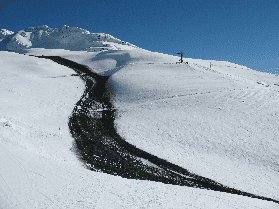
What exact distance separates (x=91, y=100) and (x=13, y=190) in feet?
59.1

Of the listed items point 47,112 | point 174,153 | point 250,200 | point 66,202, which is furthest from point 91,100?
point 250,200

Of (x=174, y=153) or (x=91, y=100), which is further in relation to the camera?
(x=91, y=100)

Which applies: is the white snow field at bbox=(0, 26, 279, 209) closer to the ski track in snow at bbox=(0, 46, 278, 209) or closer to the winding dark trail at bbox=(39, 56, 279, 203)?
the ski track in snow at bbox=(0, 46, 278, 209)

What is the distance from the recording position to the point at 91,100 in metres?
24.5

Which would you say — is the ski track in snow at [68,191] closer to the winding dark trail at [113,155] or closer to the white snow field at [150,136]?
the white snow field at [150,136]

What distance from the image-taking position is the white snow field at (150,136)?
7590 millimetres

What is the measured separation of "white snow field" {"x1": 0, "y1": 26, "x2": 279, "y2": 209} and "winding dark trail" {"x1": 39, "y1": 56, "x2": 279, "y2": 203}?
25.1 inches

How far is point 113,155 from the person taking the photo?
13.3 m

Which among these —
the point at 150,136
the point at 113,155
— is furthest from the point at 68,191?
the point at 150,136

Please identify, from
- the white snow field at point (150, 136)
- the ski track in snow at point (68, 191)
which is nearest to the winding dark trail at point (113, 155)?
the white snow field at point (150, 136)

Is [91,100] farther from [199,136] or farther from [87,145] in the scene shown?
[199,136]

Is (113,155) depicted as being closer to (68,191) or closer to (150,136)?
(150,136)

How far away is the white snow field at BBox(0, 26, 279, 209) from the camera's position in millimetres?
7590

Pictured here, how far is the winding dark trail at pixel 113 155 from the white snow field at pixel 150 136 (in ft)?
2.09
